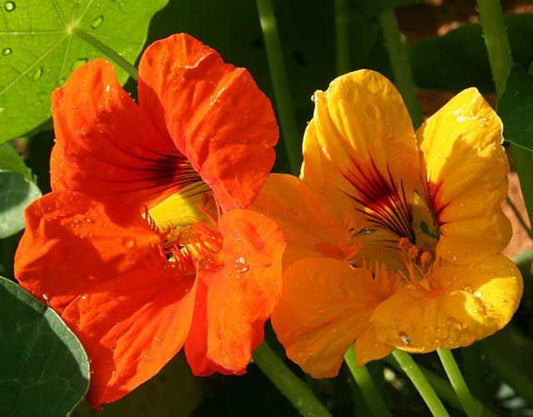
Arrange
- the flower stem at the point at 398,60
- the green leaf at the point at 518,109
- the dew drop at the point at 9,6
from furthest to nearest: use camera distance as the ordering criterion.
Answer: the flower stem at the point at 398,60, the dew drop at the point at 9,6, the green leaf at the point at 518,109

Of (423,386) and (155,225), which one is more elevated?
(155,225)

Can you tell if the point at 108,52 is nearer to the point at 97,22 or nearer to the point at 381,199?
the point at 97,22

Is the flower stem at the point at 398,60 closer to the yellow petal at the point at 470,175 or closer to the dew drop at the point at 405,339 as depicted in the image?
the yellow petal at the point at 470,175

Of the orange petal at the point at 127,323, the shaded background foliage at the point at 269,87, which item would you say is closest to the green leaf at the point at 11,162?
the shaded background foliage at the point at 269,87

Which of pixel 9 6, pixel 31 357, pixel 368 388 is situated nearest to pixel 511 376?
pixel 368 388

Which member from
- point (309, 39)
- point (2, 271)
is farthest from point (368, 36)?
point (2, 271)

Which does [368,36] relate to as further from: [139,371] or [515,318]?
[139,371]
